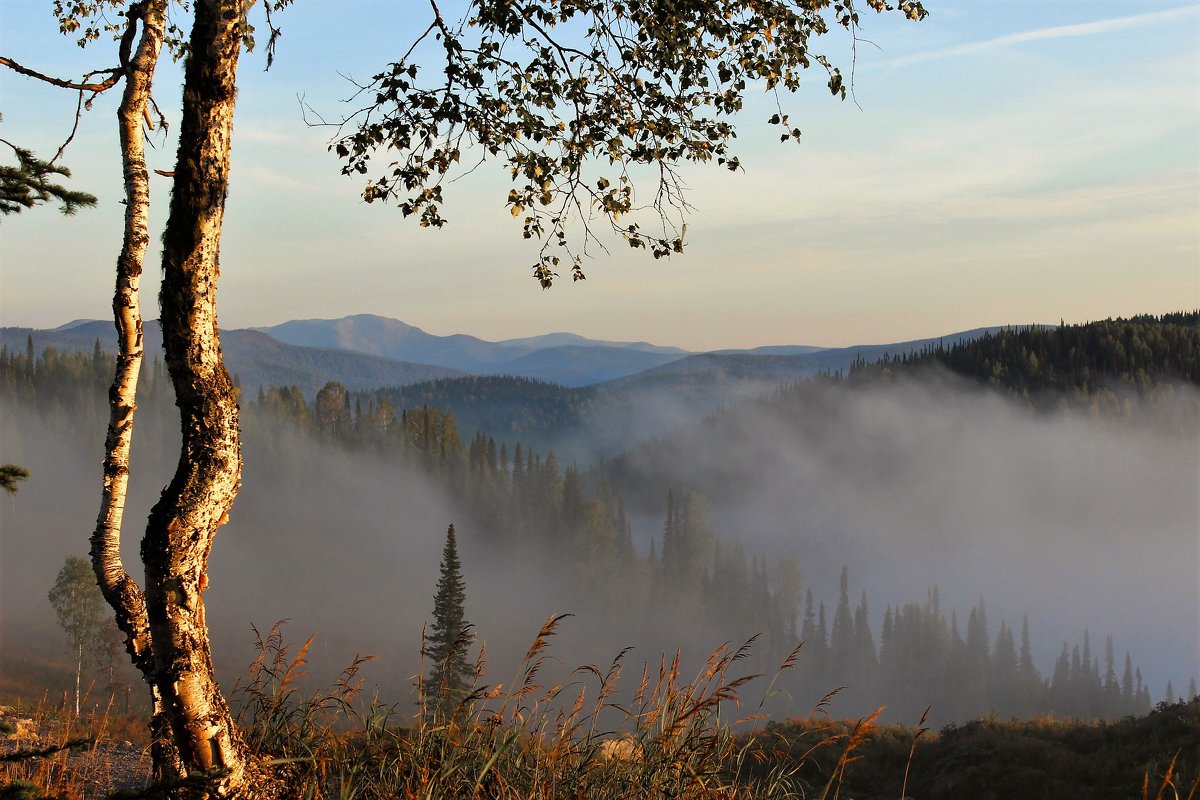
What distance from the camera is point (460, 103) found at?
7.04 m

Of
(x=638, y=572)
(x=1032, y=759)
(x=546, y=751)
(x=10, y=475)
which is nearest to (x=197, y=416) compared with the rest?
(x=10, y=475)

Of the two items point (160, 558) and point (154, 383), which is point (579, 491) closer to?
point (154, 383)

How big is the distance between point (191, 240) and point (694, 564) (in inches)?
6501

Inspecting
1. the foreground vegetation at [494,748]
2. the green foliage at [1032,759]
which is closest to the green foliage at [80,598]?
the green foliage at [1032,759]

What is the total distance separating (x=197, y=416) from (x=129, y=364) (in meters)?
0.69

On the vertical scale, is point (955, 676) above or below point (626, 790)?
below

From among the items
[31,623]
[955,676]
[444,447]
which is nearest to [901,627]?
[955,676]

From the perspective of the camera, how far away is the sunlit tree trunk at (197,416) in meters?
5.14

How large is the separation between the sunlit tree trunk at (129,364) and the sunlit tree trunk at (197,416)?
0.30 m

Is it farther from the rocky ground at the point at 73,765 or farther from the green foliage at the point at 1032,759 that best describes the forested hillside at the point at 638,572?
the rocky ground at the point at 73,765

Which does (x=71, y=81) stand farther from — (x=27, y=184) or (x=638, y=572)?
(x=638, y=572)

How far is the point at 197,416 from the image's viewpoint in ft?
17.9

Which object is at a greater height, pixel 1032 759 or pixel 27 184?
pixel 27 184

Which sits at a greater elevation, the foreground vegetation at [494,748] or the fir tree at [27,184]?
the fir tree at [27,184]
